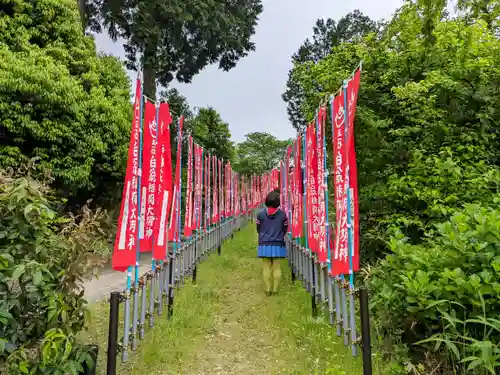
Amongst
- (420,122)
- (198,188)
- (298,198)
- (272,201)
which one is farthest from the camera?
(198,188)

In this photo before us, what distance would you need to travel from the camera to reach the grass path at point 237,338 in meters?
3.74

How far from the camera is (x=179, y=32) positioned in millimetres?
13969

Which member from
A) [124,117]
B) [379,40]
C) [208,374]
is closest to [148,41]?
[124,117]

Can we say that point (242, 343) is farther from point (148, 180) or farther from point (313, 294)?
point (148, 180)

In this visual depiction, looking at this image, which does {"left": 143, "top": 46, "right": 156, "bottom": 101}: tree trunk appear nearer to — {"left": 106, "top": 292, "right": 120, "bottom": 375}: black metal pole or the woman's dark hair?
the woman's dark hair

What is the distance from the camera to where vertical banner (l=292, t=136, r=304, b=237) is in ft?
22.4

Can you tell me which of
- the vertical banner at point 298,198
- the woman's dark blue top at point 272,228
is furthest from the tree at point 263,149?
the woman's dark blue top at point 272,228

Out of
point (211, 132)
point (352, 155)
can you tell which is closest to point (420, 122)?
point (352, 155)

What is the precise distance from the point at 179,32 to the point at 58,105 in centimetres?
779

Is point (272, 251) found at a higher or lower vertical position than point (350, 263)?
lower

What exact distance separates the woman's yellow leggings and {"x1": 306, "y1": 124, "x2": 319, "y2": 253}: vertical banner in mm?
897

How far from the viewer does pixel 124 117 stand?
9625mm

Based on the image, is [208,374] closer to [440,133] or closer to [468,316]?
[468,316]

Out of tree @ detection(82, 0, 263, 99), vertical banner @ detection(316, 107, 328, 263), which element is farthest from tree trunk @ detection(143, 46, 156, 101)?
vertical banner @ detection(316, 107, 328, 263)
